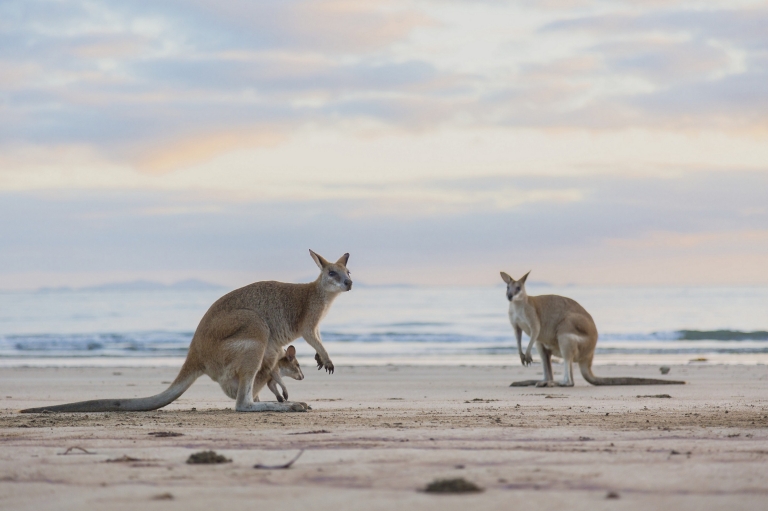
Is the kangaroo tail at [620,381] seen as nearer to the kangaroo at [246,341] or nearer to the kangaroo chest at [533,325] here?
the kangaroo chest at [533,325]

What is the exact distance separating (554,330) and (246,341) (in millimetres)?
5766

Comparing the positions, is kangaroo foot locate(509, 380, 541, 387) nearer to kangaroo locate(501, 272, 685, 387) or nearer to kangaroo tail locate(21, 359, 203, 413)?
kangaroo locate(501, 272, 685, 387)

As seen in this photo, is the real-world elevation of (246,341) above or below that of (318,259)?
below

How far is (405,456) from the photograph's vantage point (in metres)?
4.45

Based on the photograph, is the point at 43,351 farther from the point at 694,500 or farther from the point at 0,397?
the point at 694,500

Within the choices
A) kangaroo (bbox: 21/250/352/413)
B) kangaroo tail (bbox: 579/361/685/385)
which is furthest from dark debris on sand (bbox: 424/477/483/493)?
kangaroo tail (bbox: 579/361/685/385)

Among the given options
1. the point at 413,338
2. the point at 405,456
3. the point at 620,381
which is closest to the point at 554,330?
the point at 620,381

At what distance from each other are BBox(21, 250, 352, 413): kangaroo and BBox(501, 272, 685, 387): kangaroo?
434 centimetres

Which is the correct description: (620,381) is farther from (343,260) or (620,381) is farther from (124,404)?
(124,404)

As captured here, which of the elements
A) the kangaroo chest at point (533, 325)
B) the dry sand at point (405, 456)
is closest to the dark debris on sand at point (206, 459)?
the dry sand at point (405, 456)

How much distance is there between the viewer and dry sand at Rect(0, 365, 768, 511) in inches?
137

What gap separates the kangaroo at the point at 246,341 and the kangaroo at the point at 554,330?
434cm

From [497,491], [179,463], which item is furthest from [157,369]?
[497,491]

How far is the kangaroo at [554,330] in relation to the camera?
1159 centimetres
